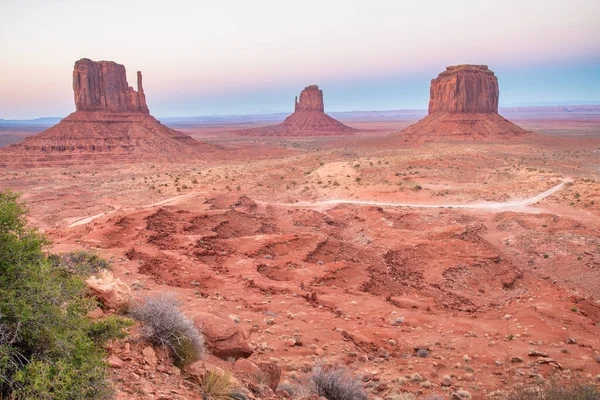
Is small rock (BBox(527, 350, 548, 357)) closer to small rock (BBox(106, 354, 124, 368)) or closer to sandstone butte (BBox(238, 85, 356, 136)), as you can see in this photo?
small rock (BBox(106, 354, 124, 368))

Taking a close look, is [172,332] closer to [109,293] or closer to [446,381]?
[109,293]

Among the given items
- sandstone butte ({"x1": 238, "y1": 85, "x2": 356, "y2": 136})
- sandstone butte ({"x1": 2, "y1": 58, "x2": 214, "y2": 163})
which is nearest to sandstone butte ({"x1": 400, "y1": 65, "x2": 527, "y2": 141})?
sandstone butte ({"x1": 238, "y1": 85, "x2": 356, "y2": 136})

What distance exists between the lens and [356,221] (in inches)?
958

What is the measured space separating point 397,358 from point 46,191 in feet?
128

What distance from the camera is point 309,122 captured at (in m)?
133

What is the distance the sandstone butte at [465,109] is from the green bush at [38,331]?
268 ft

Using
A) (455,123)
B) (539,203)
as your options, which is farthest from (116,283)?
(455,123)

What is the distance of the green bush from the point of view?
402cm

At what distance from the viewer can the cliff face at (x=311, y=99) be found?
134 meters

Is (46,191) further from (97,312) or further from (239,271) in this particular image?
(97,312)

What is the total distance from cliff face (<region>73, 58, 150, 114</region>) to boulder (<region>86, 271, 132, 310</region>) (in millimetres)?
76056

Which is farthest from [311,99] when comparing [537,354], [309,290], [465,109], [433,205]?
[537,354]

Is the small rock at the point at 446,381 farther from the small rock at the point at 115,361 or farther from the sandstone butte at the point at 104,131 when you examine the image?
the sandstone butte at the point at 104,131

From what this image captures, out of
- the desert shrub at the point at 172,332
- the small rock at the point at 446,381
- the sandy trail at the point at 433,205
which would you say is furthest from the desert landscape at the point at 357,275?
the sandy trail at the point at 433,205
